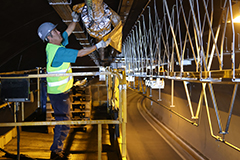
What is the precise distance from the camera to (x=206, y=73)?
11.4 feet

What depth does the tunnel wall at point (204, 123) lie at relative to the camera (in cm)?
658

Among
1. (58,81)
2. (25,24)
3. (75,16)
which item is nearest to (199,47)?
(75,16)

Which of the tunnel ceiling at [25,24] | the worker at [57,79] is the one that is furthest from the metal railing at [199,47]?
the worker at [57,79]

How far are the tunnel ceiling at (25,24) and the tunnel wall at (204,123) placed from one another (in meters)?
3.75

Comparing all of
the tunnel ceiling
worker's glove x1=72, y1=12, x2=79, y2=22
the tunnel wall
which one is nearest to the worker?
worker's glove x1=72, y1=12, x2=79, y2=22

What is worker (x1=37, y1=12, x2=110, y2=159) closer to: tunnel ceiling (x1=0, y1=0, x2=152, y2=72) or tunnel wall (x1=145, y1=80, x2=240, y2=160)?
tunnel ceiling (x1=0, y1=0, x2=152, y2=72)

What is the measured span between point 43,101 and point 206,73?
541 centimetres

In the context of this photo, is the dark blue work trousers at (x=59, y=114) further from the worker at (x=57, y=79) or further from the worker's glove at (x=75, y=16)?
the worker's glove at (x=75, y=16)

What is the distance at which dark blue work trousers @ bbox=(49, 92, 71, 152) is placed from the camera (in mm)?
3523

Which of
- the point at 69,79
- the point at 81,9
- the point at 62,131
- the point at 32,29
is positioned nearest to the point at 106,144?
the point at 62,131

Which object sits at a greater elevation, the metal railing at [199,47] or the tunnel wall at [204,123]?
the metal railing at [199,47]

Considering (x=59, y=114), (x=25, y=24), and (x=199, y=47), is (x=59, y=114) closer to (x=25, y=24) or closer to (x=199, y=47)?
(x=199, y=47)

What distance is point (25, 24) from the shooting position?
9711mm

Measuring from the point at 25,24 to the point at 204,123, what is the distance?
8.53 meters
